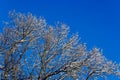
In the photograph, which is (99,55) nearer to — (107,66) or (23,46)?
(107,66)

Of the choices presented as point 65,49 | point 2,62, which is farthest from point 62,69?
point 2,62

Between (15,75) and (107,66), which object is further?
(107,66)

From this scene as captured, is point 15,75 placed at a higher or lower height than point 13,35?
lower

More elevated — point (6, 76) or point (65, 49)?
point (65, 49)

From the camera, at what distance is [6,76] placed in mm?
48469

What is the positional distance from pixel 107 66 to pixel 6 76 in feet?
28.8

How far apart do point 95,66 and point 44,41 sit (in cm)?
465

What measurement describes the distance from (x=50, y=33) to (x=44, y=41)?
3.19 feet

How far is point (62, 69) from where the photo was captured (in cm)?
5041

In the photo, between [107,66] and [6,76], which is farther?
[107,66]

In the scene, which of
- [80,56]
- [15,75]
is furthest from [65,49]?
[15,75]

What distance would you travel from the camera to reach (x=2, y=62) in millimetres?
48969

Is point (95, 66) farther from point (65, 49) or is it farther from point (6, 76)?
point (6, 76)

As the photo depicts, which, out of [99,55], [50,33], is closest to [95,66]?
[99,55]
